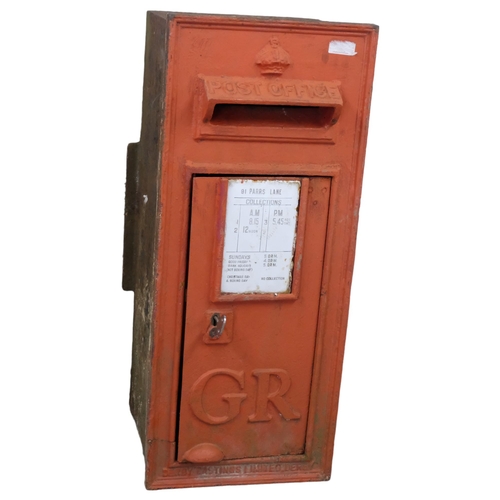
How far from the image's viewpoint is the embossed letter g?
4.34 meters

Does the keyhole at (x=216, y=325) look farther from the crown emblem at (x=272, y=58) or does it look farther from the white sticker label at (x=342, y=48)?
the white sticker label at (x=342, y=48)

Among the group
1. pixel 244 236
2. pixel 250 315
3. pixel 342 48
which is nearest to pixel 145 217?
pixel 244 236

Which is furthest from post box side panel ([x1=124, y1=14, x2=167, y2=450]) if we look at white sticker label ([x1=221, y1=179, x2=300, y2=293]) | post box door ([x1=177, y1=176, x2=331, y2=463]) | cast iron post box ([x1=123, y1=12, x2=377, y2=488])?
white sticker label ([x1=221, y1=179, x2=300, y2=293])

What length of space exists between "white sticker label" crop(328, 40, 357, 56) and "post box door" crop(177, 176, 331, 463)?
0.50 m

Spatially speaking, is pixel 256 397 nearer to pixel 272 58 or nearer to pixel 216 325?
pixel 216 325

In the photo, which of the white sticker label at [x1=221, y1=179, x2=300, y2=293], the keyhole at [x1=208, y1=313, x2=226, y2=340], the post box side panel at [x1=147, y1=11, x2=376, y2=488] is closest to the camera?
the post box side panel at [x1=147, y1=11, x2=376, y2=488]

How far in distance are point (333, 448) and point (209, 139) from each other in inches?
59.4

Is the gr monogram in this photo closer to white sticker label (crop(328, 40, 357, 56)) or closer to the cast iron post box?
the cast iron post box

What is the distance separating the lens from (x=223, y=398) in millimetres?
4387

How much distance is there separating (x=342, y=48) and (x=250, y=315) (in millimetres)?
1135

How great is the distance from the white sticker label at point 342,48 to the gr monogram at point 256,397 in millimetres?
1333

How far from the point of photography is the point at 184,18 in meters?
3.87

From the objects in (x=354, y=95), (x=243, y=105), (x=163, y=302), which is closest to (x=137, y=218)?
(x=163, y=302)

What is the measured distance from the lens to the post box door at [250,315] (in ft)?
13.6
